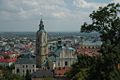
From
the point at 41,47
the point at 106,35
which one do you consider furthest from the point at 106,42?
the point at 41,47

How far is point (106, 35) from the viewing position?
77.0 feet

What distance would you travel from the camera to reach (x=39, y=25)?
251 feet

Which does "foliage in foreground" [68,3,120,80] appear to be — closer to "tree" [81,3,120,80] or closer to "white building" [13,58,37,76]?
"tree" [81,3,120,80]

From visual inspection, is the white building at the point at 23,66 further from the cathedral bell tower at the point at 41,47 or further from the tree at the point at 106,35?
the tree at the point at 106,35

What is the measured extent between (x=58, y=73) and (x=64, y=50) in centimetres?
1861

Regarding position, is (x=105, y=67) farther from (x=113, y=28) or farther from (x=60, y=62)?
(x=60, y=62)

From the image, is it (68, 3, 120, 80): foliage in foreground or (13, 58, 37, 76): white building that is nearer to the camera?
(68, 3, 120, 80): foliage in foreground

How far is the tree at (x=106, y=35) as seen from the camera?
21.2 meters

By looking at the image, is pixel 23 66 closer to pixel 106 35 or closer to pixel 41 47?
pixel 41 47

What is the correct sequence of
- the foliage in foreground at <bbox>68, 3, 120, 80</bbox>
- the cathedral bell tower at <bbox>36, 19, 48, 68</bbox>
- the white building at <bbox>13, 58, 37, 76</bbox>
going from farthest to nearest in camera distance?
the cathedral bell tower at <bbox>36, 19, 48, 68</bbox> → the white building at <bbox>13, 58, 37, 76</bbox> → the foliage in foreground at <bbox>68, 3, 120, 80</bbox>

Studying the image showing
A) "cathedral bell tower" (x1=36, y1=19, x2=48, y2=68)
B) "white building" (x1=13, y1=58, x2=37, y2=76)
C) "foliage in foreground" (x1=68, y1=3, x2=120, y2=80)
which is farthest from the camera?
"cathedral bell tower" (x1=36, y1=19, x2=48, y2=68)

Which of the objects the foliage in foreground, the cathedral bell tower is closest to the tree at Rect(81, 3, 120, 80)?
the foliage in foreground

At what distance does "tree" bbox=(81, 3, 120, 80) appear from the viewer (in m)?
→ 21.2

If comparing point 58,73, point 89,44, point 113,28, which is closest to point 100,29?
point 113,28
